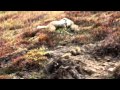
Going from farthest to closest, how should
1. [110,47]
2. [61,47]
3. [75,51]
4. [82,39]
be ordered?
[82,39] < [61,47] < [75,51] < [110,47]

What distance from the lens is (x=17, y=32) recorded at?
16.2 metres

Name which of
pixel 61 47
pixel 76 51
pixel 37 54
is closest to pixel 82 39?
pixel 61 47

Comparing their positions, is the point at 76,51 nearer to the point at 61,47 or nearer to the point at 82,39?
the point at 61,47

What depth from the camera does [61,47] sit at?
13680mm

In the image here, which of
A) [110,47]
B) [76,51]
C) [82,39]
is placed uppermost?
[82,39]

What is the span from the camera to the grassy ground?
1207cm

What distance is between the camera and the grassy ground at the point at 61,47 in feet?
39.6

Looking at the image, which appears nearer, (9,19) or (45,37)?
(45,37)

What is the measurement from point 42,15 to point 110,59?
5944 millimetres

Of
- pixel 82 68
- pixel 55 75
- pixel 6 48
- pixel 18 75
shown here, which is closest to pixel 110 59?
pixel 82 68

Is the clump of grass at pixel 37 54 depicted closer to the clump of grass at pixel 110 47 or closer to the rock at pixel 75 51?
the rock at pixel 75 51

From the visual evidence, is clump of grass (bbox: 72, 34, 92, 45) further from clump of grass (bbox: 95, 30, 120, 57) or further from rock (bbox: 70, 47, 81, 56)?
clump of grass (bbox: 95, 30, 120, 57)

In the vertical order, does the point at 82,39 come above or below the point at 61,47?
above
